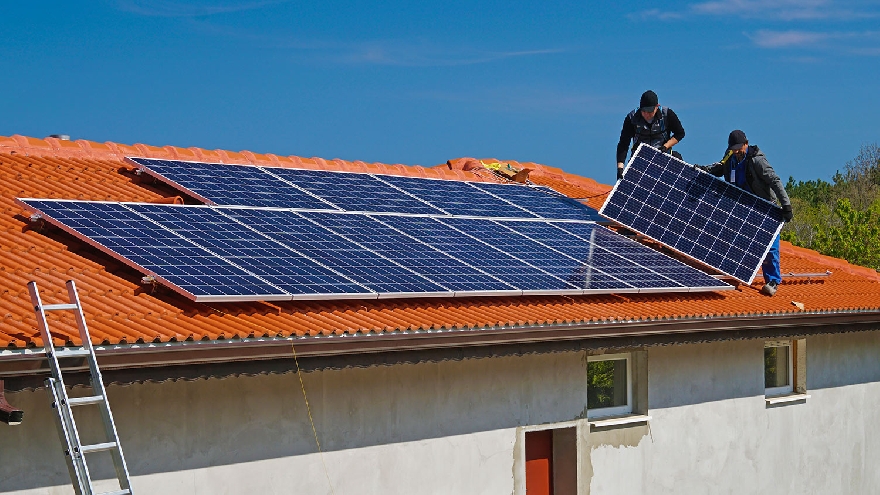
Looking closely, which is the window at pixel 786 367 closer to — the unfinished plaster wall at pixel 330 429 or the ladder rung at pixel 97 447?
the unfinished plaster wall at pixel 330 429

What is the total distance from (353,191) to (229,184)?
6.60 ft

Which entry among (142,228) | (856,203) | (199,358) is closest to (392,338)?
(199,358)

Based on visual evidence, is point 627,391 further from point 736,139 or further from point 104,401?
point 104,401

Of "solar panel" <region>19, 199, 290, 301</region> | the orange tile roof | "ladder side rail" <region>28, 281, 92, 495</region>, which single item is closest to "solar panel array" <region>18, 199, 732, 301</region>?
"solar panel" <region>19, 199, 290, 301</region>

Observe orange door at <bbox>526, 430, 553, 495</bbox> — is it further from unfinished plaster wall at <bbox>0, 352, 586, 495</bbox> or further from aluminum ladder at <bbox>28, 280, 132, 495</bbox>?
aluminum ladder at <bbox>28, 280, 132, 495</bbox>

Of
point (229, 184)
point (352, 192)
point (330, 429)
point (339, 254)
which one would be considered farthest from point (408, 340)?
point (352, 192)

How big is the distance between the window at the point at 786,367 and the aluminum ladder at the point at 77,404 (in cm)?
1134

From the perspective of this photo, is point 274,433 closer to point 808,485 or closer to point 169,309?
point 169,309

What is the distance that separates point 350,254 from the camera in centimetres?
1302

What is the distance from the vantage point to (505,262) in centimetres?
1426

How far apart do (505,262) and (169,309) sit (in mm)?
4897

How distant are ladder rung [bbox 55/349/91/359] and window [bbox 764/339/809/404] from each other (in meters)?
11.3

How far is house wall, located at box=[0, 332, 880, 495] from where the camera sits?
10.2m

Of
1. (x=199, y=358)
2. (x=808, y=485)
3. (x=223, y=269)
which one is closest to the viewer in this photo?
(x=199, y=358)
